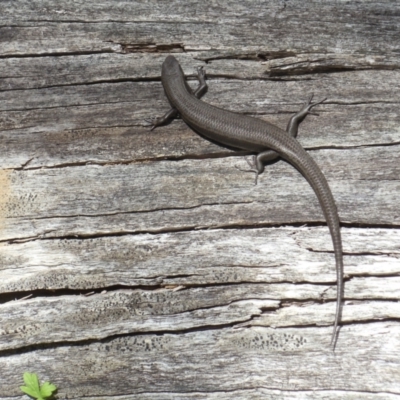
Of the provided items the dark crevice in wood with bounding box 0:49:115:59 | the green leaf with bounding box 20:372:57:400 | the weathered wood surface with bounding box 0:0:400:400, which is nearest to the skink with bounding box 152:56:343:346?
the weathered wood surface with bounding box 0:0:400:400

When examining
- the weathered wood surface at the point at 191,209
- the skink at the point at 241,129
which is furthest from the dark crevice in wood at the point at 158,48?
the skink at the point at 241,129

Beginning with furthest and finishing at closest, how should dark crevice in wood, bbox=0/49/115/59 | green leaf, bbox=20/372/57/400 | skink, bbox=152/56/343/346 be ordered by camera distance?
dark crevice in wood, bbox=0/49/115/59
skink, bbox=152/56/343/346
green leaf, bbox=20/372/57/400

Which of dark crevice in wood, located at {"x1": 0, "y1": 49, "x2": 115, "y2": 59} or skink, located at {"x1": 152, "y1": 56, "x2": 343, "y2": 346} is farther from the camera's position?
dark crevice in wood, located at {"x1": 0, "y1": 49, "x2": 115, "y2": 59}

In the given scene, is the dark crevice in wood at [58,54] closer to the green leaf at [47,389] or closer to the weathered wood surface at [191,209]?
the weathered wood surface at [191,209]

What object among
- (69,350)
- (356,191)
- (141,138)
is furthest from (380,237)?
(69,350)

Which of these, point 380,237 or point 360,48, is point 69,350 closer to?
point 380,237

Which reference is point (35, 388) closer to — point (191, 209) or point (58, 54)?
point (191, 209)

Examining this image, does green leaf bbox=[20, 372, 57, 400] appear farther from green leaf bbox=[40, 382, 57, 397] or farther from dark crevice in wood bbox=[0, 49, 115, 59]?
dark crevice in wood bbox=[0, 49, 115, 59]
